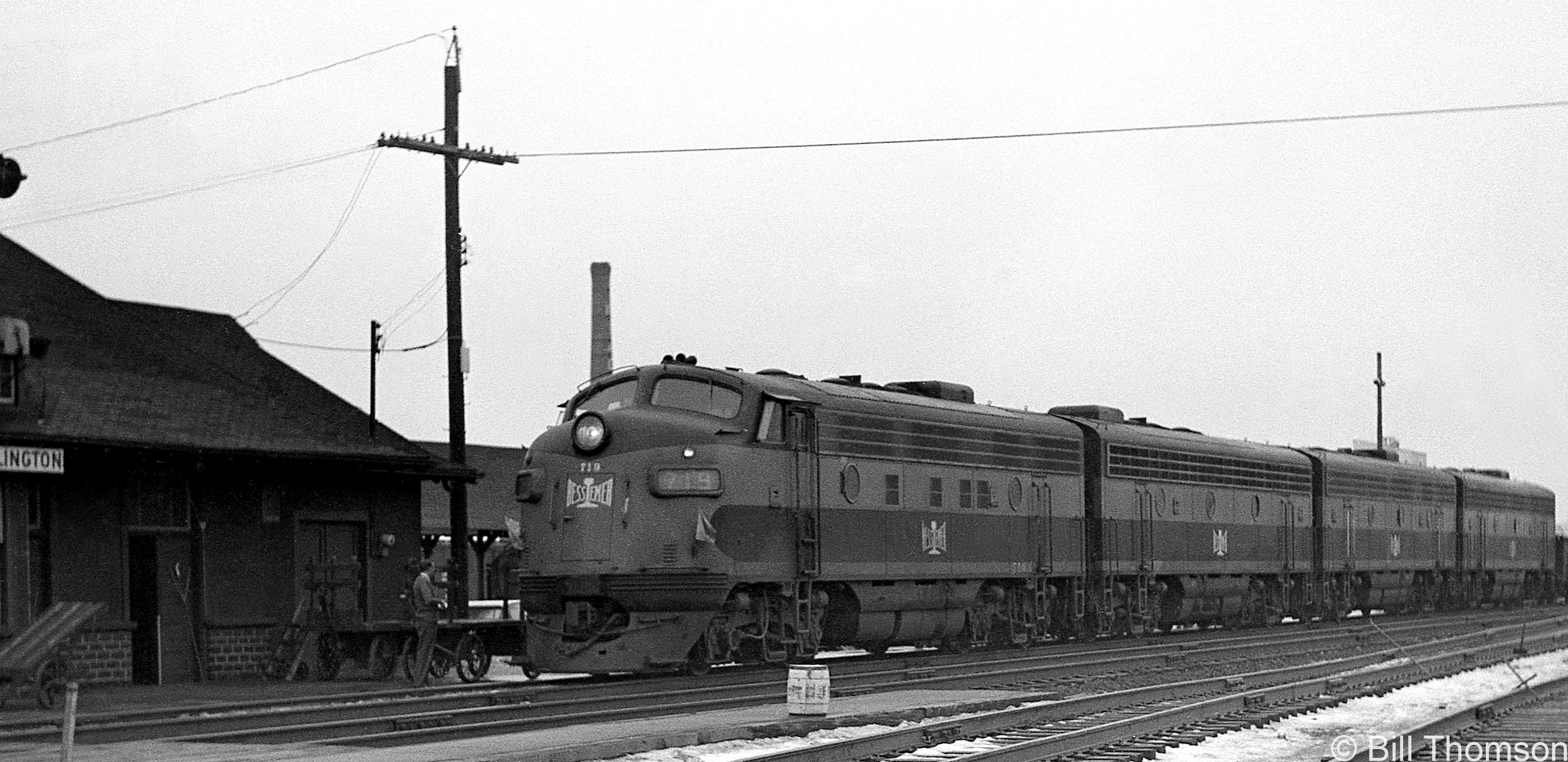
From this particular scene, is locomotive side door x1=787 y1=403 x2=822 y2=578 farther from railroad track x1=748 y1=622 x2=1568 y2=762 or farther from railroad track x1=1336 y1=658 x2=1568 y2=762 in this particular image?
railroad track x1=1336 y1=658 x2=1568 y2=762

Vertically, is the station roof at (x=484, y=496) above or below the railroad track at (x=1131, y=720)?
above

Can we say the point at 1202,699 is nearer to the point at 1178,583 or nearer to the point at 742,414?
the point at 742,414

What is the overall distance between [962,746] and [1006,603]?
14964 millimetres

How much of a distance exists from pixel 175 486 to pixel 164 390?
1.53 meters

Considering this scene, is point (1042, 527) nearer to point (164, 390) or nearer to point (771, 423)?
point (771, 423)

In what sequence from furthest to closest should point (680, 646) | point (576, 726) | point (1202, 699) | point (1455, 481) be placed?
point (1455, 481), point (680, 646), point (1202, 699), point (576, 726)

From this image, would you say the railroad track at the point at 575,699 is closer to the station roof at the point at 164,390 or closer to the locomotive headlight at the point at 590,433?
the locomotive headlight at the point at 590,433

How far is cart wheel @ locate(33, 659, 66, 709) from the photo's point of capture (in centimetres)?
2105

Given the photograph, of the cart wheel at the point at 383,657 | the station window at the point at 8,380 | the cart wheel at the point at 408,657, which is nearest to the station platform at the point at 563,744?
the station window at the point at 8,380

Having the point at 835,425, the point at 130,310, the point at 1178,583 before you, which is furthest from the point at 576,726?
the point at 1178,583

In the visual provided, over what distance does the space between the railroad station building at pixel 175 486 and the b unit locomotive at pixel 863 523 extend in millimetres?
4092

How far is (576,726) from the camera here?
17.2 meters

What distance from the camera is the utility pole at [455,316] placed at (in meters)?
30.5

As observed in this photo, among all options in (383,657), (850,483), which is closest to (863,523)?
(850,483)
